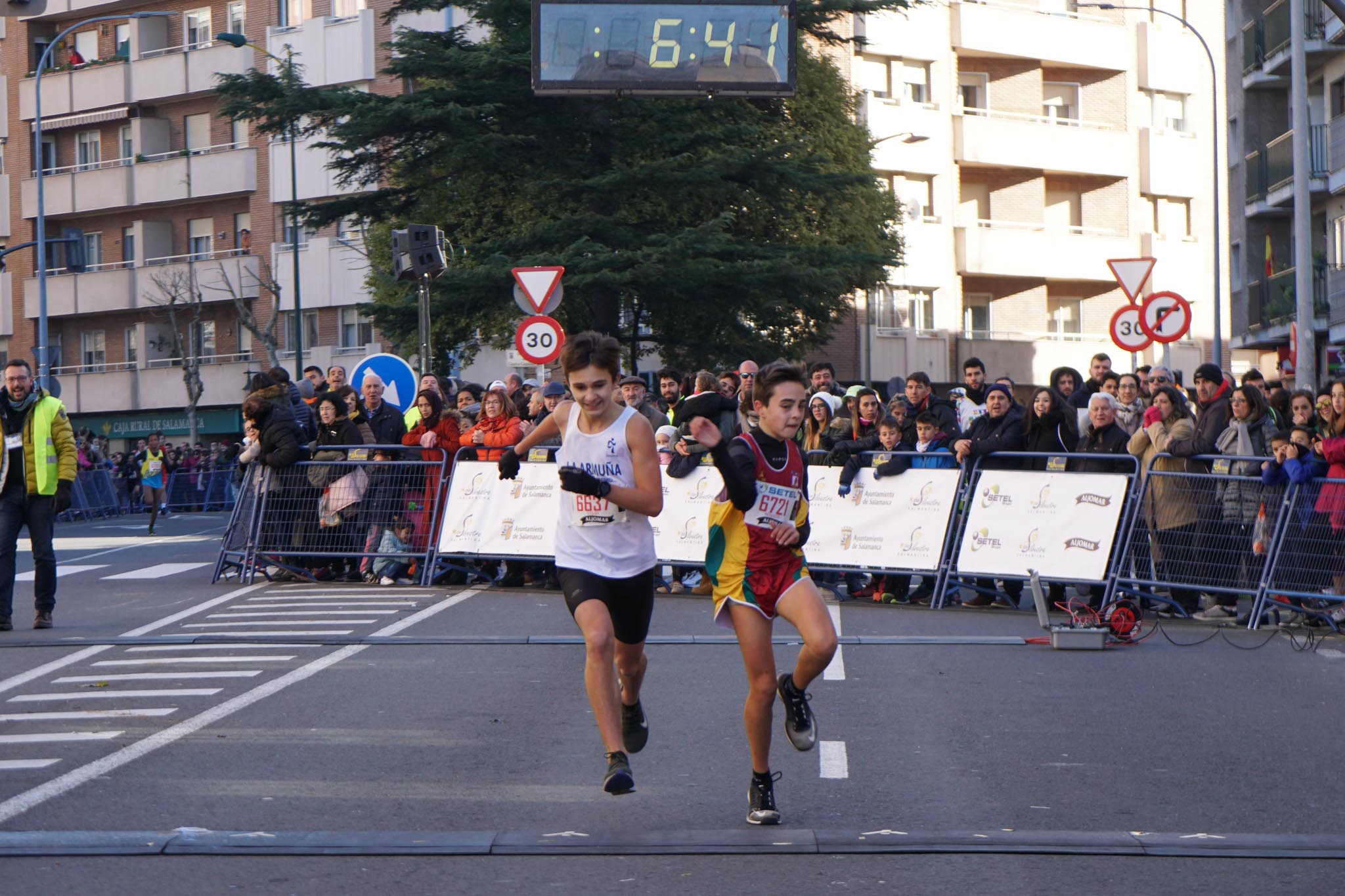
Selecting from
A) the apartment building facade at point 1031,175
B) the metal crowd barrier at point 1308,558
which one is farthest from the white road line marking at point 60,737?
the apartment building facade at point 1031,175

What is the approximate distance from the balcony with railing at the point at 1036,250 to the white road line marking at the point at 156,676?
47164 millimetres

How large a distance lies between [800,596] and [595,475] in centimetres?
100

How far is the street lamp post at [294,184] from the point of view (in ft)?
105

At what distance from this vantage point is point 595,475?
7.87 metres

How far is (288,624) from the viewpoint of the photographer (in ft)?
47.6

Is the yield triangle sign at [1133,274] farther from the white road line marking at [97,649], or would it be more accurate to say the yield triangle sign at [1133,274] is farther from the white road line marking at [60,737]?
the white road line marking at [60,737]

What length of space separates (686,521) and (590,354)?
376 inches

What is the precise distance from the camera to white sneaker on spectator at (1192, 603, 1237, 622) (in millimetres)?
14930

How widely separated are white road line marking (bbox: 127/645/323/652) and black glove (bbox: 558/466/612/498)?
19.5ft

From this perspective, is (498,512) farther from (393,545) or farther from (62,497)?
(62,497)

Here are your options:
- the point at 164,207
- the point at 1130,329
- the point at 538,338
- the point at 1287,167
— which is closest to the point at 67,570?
the point at 538,338

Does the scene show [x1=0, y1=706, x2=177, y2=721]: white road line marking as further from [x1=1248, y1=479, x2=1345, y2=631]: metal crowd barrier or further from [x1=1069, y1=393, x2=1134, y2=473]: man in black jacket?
[x1=1069, y1=393, x2=1134, y2=473]: man in black jacket

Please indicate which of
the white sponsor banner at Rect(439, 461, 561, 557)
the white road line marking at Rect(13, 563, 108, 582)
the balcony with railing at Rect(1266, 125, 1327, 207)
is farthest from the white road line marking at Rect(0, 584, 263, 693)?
the balcony with railing at Rect(1266, 125, 1327, 207)

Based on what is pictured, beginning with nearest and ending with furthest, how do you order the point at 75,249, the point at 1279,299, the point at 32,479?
1. the point at 32,479
2. the point at 75,249
3. the point at 1279,299
